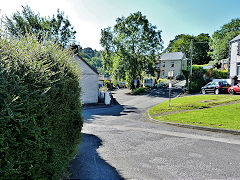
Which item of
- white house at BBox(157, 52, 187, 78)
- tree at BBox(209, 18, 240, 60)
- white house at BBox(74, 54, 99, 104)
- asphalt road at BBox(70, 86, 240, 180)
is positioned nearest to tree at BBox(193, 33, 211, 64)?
white house at BBox(157, 52, 187, 78)

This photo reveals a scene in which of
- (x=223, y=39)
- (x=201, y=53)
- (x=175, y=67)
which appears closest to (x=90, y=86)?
(x=223, y=39)

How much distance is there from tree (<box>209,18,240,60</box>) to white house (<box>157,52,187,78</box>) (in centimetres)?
1021

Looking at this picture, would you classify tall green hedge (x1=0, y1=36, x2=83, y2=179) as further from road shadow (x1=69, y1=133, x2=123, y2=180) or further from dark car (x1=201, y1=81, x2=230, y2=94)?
dark car (x1=201, y1=81, x2=230, y2=94)

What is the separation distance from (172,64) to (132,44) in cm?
2740

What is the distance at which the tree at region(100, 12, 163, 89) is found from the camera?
36156 millimetres

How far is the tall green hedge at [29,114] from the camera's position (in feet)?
7.83

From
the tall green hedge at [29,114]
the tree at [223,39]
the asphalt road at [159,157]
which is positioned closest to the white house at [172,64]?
the tree at [223,39]

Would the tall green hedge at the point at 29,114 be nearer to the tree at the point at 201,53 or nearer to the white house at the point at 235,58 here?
the white house at the point at 235,58

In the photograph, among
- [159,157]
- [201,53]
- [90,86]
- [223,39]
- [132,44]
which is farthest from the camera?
[201,53]

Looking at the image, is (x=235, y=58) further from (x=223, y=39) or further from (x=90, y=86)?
(x=223, y=39)

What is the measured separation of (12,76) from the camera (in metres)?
2.61

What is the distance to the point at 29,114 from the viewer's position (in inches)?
109

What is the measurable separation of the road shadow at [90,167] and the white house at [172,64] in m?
55.1

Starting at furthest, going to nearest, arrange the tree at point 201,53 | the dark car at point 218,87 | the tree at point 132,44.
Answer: the tree at point 201,53
the tree at point 132,44
the dark car at point 218,87
